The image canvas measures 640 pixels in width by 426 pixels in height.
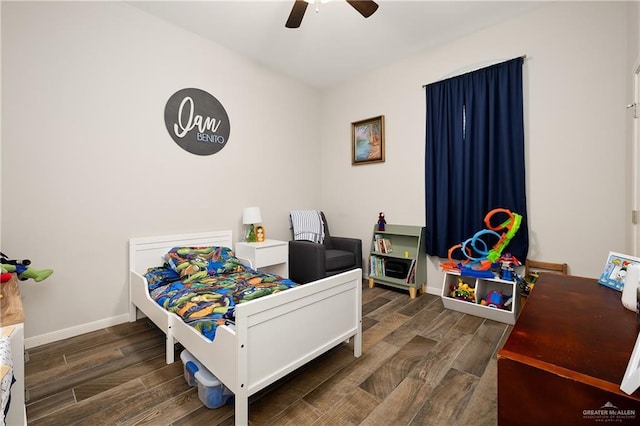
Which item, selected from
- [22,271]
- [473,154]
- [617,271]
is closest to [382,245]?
[473,154]

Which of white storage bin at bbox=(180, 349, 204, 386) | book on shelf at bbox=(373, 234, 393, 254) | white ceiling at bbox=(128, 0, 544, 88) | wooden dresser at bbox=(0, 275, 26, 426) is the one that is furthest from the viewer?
book on shelf at bbox=(373, 234, 393, 254)

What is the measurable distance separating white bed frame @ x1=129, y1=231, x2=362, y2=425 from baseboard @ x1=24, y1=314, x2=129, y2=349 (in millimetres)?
506

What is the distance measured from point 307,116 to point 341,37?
1.34 m

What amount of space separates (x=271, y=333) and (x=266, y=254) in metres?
1.60

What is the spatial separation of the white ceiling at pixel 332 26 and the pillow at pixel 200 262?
2.19 metres

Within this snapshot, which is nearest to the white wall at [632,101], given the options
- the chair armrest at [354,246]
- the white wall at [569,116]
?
the white wall at [569,116]

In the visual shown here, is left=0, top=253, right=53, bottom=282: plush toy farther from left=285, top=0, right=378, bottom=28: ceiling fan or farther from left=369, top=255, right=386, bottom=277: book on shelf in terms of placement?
left=369, top=255, right=386, bottom=277: book on shelf

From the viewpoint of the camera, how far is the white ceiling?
246cm

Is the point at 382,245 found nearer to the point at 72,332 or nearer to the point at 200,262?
the point at 200,262

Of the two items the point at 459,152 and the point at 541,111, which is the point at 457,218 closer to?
the point at 459,152

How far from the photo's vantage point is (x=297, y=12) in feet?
7.01

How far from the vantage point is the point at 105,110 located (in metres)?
2.35

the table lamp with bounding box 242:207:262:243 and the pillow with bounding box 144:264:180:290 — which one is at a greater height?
the table lamp with bounding box 242:207:262:243

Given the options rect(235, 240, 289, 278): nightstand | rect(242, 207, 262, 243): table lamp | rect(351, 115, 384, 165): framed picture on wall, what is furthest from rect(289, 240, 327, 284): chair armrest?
rect(351, 115, 384, 165): framed picture on wall
